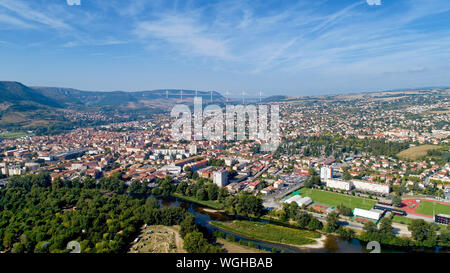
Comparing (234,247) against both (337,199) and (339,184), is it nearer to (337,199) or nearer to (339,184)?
(337,199)

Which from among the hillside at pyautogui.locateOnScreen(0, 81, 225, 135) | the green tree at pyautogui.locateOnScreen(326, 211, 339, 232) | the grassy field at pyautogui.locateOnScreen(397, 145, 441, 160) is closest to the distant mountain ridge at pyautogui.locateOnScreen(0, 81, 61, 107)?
the hillside at pyautogui.locateOnScreen(0, 81, 225, 135)

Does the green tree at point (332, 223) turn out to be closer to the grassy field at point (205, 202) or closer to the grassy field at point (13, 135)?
the grassy field at point (205, 202)

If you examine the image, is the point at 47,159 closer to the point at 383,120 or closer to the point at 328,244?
the point at 328,244

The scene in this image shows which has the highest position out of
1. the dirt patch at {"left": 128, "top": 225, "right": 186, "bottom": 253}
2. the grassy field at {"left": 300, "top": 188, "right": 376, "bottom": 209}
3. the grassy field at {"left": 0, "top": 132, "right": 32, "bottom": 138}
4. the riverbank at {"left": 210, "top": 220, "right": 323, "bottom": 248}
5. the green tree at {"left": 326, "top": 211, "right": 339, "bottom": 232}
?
the grassy field at {"left": 0, "top": 132, "right": 32, "bottom": 138}

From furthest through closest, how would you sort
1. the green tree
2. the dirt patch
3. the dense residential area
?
the green tree, the dense residential area, the dirt patch

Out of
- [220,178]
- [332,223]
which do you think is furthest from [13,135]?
[332,223]

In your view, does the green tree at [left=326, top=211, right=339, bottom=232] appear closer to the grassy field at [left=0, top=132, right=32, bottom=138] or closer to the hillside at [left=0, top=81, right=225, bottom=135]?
the grassy field at [left=0, top=132, right=32, bottom=138]
